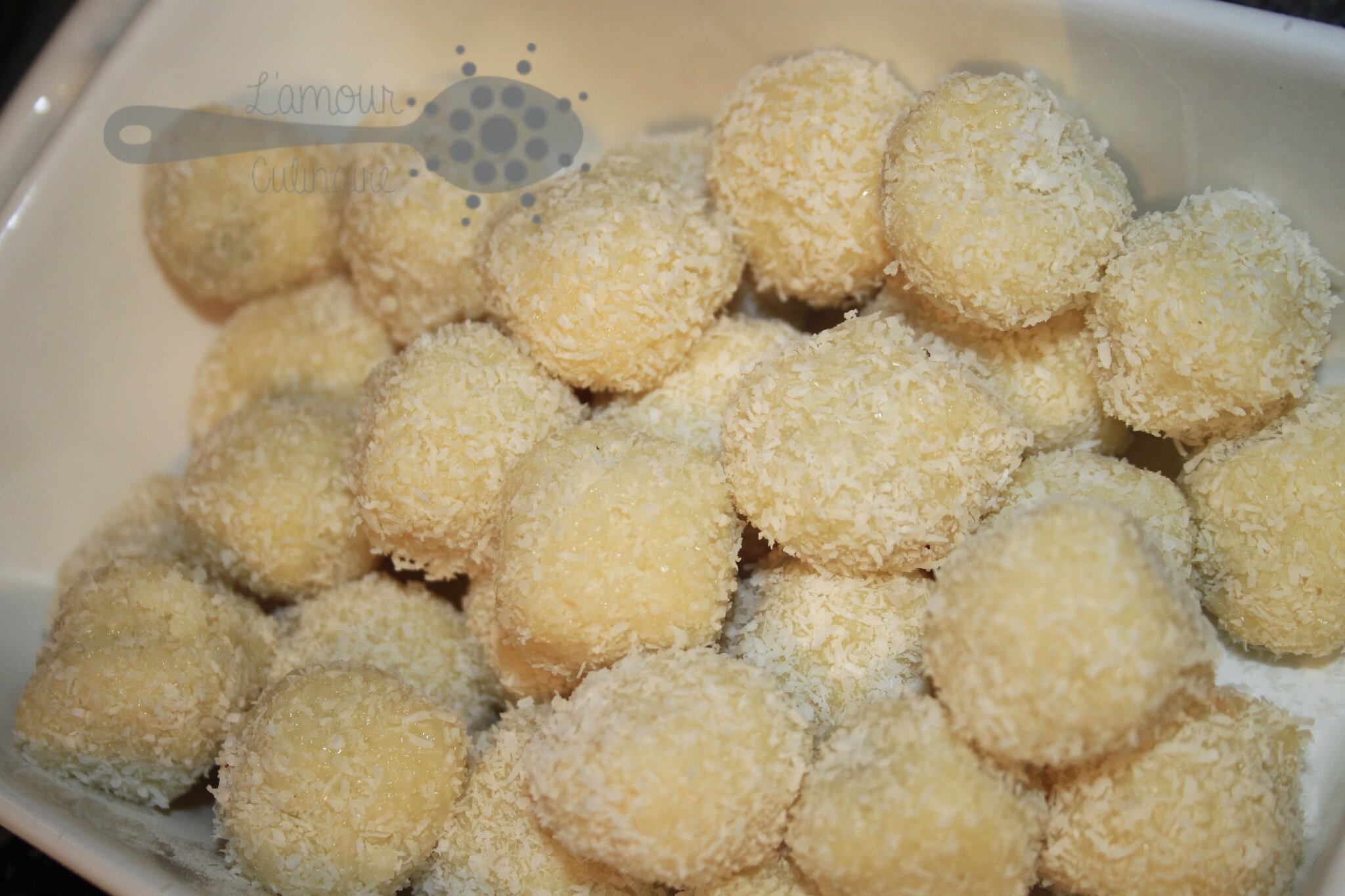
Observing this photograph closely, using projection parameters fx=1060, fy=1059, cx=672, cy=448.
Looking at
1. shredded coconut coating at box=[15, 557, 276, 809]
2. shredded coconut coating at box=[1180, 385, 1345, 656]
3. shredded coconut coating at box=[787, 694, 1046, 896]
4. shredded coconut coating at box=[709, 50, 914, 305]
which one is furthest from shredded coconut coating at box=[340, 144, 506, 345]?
shredded coconut coating at box=[1180, 385, 1345, 656]

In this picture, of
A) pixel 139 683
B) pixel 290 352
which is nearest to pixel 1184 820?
pixel 139 683

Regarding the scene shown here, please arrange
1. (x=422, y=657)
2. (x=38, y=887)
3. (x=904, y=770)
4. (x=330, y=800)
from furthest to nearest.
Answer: (x=38, y=887)
(x=422, y=657)
(x=330, y=800)
(x=904, y=770)

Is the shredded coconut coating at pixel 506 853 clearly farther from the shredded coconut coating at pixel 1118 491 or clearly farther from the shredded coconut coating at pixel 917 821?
the shredded coconut coating at pixel 1118 491

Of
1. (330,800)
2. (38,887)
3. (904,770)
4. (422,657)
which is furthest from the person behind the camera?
(38,887)

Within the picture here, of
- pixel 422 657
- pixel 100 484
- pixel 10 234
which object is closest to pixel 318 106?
pixel 10 234

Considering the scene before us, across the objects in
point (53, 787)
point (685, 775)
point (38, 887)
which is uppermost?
point (685, 775)

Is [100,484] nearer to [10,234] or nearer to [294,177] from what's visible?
[10,234]
